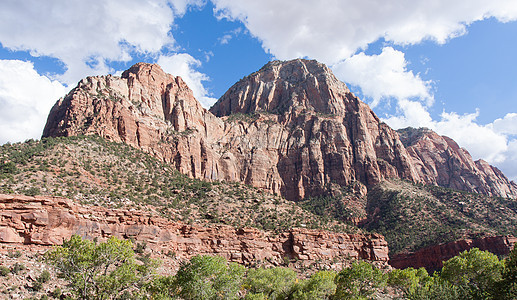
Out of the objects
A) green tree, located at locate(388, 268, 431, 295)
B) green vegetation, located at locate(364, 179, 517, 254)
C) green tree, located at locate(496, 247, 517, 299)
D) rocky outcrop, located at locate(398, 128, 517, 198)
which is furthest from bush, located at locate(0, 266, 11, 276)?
rocky outcrop, located at locate(398, 128, 517, 198)

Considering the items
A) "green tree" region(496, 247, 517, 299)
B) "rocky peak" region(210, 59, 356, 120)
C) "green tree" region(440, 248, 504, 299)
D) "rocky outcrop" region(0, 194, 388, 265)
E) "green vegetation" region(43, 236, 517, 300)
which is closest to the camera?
"green vegetation" region(43, 236, 517, 300)

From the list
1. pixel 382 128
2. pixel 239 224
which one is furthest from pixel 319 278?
pixel 382 128

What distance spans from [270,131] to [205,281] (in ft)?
280

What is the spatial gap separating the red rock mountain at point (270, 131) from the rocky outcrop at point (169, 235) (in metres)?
30.3

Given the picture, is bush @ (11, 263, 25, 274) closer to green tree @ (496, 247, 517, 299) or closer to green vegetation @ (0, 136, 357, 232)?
green vegetation @ (0, 136, 357, 232)

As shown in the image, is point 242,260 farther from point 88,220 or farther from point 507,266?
point 507,266

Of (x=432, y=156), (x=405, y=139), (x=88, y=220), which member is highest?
(x=405, y=139)

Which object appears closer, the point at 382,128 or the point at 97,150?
the point at 97,150

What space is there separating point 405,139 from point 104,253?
160 m

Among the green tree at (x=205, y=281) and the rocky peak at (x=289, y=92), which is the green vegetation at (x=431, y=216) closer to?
the rocky peak at (x=289, y=92)

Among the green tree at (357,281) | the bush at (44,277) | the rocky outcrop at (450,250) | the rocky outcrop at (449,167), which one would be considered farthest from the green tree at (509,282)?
the rocky outcrop at (449,167)

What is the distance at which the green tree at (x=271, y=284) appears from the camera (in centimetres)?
4038

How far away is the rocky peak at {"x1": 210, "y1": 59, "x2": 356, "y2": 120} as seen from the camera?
125 m

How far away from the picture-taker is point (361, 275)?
4016cm
